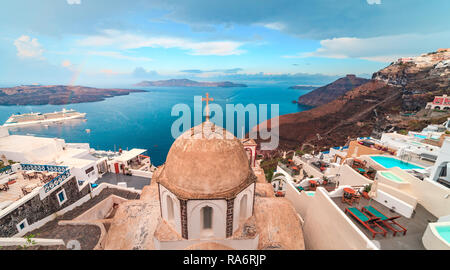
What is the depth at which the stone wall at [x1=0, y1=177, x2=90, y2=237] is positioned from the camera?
861 cm

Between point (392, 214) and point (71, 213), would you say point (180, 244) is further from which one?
point (71, 213)

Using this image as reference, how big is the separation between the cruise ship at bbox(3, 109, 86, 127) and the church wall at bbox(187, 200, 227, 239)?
78.9m

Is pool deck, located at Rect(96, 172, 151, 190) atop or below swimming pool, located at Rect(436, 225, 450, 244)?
below

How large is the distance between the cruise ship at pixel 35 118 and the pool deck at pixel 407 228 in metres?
84.3

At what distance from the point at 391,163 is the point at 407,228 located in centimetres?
830

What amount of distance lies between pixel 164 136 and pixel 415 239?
191 ft

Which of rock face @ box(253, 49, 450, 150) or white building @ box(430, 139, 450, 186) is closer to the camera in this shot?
white building @ box(430, 139, 450, 186)

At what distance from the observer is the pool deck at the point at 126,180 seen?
666 inches

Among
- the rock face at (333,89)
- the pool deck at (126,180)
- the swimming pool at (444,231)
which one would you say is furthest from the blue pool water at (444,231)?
the rock face at (333,89)

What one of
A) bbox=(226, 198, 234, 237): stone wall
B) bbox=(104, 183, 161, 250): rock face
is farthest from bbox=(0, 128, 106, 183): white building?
bbox=(226, 198, 234, 237): stone wall

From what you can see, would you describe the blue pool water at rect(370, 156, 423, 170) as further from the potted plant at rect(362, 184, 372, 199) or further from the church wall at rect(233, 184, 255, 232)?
the church wall at rect(233, 184, 255, 232)

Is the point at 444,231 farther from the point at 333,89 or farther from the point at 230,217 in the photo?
the point at 333,89

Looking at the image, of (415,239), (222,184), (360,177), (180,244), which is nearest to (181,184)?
(222,184)
